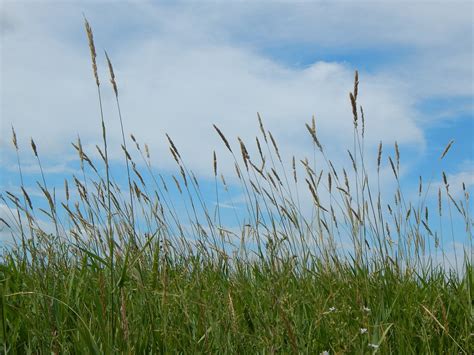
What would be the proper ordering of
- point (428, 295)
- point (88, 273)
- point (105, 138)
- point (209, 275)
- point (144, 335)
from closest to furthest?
1. point (105, 138)
2. point (144, 335)
3. point (428, 295)
4. point (88, 273)
5. point (209, 275)

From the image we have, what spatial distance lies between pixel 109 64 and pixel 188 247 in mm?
1644

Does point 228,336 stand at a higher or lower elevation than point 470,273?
lower

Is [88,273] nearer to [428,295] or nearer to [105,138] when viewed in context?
[105,138]

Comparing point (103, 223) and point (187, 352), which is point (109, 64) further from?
point (103, 223)

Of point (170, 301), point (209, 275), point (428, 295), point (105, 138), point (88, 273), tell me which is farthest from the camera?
point (209, 275)

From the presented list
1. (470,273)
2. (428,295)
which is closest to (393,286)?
(428,295)

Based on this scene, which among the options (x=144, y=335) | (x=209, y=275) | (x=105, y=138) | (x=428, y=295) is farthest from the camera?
(x=209, y=275)

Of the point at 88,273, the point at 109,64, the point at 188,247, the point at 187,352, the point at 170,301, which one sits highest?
the point at 109,64

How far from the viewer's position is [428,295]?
2938mm

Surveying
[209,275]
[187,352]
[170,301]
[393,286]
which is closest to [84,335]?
[187,352]

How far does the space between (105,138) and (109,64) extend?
0.41 m

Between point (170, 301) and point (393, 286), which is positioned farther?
point (393, 286)

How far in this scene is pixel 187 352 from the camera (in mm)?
2205

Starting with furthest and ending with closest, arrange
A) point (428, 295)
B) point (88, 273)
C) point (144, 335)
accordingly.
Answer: point (88, 273), point (428, 295), point (144, 335)
